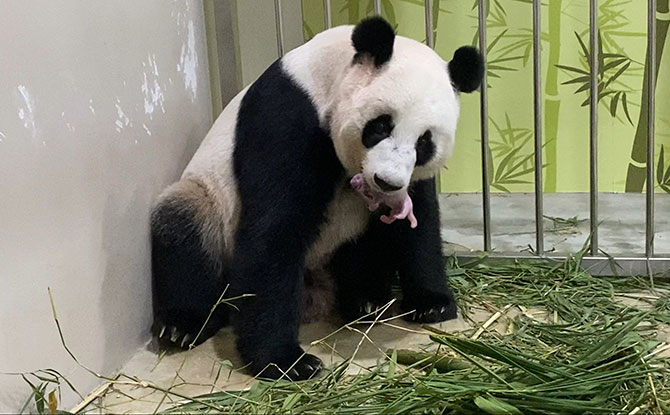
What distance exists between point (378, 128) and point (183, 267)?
64 cm

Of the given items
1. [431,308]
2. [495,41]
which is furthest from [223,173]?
[495,41]

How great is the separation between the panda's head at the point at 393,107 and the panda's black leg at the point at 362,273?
0.34 metres

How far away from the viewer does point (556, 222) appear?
279cm

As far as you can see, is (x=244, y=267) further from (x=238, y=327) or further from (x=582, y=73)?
(x=582, y=73)

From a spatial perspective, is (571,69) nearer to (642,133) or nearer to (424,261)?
(642,133)

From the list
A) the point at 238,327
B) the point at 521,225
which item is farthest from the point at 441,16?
the point at 238,327

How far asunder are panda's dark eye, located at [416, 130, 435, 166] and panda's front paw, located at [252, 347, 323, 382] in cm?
49

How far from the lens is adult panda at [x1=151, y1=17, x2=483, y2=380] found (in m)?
1.71

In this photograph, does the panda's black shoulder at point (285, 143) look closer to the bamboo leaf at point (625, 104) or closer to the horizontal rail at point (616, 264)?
the horizontal rail at point (616, 264)

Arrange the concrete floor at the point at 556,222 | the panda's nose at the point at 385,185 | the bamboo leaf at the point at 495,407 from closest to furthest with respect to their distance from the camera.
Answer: the bamboo leaf at the point at 495,407 < the panda's nose at the point at 385,185 < the concrete floor at the point at 556,222

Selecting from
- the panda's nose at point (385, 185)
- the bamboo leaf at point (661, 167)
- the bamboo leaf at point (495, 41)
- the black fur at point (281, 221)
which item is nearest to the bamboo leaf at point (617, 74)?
the bamboo leaf at point (661, 167)

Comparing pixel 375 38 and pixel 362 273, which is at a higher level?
pixel 375 38

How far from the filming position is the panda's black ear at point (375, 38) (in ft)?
5.59

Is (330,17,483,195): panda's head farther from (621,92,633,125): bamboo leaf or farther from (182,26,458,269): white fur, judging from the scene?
(621,92,633,125): bamboo leaf
